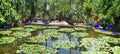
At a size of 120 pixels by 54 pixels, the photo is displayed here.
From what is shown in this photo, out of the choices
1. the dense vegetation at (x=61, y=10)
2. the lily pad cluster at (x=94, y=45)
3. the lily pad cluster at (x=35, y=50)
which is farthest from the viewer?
the dense vegetation at (x=61, y=10)

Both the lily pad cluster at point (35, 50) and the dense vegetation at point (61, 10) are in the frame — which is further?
the dense vegetation at point (61, 10)

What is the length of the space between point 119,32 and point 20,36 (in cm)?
987

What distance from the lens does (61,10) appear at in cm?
3341

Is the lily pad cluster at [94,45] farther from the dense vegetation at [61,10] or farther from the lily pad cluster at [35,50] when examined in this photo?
the dense vegetation at [61,10]

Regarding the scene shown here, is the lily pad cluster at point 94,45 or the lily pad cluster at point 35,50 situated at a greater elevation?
the lily pad cluster at point 35,50

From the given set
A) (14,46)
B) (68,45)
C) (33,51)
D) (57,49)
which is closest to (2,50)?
(14,46)

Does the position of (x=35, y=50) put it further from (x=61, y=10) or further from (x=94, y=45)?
(x=61, y=10)

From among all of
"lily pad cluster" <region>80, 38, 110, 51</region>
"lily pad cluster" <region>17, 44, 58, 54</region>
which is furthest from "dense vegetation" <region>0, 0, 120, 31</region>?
"lily pad cluster" <region>80, 38, 110, 51</region>

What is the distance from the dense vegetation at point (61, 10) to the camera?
19188 millimetres

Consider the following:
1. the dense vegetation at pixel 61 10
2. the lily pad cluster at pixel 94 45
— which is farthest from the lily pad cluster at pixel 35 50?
the dense vegetation at pixel 61 10

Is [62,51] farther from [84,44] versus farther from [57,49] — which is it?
[84,44]

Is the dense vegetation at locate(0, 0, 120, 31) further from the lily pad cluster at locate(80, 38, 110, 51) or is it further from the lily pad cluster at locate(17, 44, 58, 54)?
the lily pad cluster at locate(80, 38, 110, 51)

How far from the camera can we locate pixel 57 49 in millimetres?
13734

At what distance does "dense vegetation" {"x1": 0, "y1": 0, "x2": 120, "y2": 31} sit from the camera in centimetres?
1919
